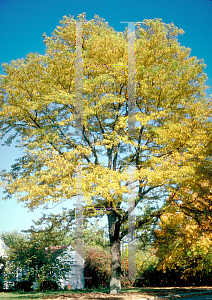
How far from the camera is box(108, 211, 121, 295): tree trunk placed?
11703 millimetres

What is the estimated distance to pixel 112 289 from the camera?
38.2 feet

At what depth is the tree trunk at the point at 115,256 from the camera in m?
11.7

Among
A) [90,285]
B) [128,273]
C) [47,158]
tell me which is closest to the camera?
[47,158]

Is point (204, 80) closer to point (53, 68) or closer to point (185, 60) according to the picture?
point (185, 60)

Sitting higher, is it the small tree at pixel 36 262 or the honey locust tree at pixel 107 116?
the honey locust tree at pixel 107 116

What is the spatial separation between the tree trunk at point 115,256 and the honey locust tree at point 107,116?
4 cm

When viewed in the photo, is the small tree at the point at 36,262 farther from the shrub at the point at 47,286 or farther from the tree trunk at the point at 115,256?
the tree trunk at the point at 115,256

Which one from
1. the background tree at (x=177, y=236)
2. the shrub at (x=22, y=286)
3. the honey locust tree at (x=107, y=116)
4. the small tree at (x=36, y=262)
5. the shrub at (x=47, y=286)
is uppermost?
the honey locust tree at (x=107, y=116)

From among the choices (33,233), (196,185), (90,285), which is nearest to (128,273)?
(90,285)

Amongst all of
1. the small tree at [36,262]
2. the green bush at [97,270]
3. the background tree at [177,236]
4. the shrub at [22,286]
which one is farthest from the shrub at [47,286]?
the background tree at [177,236]

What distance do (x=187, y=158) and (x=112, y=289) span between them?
21.5ft

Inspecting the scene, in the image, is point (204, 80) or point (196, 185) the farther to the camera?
point (204, 80)

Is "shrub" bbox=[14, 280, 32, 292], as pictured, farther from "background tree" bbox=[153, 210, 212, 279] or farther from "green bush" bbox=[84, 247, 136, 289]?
"background tree" bbox=[153, 210, 212, 279]

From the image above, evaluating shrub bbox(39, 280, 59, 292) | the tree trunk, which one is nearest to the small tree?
shrub bbox(39, 280, 59, 292)
